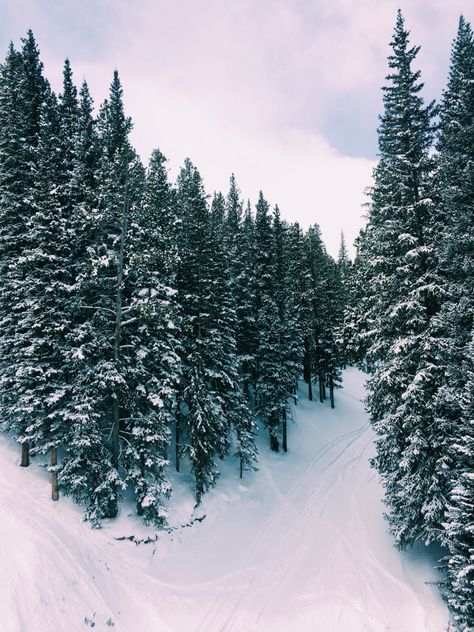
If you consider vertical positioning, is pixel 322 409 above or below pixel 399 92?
below

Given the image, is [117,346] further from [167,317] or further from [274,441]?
[274,441]

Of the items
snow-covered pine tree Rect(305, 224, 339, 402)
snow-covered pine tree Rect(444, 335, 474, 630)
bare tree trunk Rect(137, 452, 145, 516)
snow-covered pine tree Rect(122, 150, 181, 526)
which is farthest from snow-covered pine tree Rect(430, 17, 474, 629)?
snow-covered pine tree Rect(305, 224, 339, 402)

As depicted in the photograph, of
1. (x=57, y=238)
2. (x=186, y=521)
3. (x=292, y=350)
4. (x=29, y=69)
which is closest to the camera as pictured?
(x=57, y=238)

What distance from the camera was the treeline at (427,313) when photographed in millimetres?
13070

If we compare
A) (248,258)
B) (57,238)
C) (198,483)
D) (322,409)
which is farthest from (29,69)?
(322,409)

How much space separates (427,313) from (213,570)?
14.6 metres

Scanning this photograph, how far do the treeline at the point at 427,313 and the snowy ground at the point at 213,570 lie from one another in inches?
90.9

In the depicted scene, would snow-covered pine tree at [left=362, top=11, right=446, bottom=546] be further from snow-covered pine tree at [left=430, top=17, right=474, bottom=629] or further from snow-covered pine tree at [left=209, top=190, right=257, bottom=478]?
snow-covered pine tree at [left=209, top=190, right=257, bottom=478]

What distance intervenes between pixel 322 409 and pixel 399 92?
1254 inches

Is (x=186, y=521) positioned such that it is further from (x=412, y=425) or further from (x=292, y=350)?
(x=292, y=350)

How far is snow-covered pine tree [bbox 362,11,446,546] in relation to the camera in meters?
14.5

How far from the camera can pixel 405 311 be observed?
15.9 metres

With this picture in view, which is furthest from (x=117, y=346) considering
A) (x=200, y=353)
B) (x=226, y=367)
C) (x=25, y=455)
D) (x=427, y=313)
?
(x=427, y=313)

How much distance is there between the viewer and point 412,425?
1502 cm
